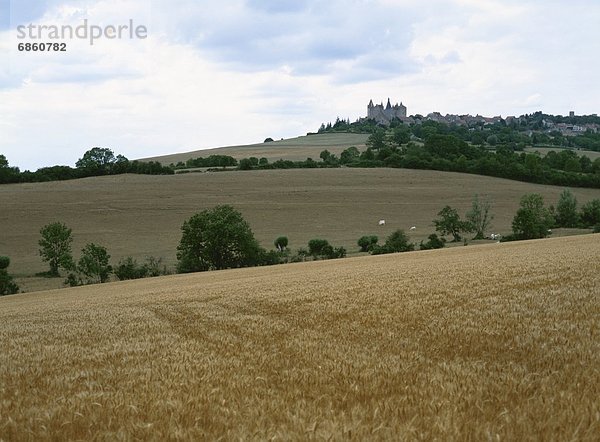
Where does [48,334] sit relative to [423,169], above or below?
below

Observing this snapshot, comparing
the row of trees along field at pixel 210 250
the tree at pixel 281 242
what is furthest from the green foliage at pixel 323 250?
the tree at pixel 281 242

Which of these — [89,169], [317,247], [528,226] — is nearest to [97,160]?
[89,169]

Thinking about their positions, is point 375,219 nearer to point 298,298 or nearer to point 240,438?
point 298,298

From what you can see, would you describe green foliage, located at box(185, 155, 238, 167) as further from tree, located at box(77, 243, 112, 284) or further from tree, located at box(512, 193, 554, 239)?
tree, located at box(512, 193, 554, 239)

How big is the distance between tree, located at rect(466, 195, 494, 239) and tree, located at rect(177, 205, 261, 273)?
1340 inches

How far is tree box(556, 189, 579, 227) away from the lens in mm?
Result: 92125

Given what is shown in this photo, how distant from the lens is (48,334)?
575 inches

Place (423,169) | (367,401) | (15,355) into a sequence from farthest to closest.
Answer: (423,169) → (15,355) → (367,401)

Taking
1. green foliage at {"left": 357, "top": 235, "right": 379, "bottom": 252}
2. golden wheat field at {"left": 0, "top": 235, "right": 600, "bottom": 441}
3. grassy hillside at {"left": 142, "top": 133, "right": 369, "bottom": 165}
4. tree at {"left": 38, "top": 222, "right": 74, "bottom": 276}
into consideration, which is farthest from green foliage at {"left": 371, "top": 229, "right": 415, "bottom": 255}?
grassy hillside at {"left": 142, "top": 133, "right": 369, "bottom": 165}

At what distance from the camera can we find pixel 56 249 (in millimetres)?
68812

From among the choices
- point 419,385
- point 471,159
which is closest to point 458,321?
point 419,385

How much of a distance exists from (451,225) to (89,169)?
76.9 m

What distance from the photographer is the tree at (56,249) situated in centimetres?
6622

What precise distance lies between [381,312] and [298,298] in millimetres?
4962
